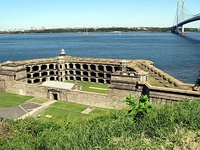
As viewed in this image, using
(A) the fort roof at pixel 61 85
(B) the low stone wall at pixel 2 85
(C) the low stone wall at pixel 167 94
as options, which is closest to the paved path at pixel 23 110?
(A) the fort roof at pixel 61 85

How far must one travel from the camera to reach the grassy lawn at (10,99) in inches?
1783

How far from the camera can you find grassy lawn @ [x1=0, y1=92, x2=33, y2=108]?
45281mm

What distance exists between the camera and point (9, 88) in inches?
2084

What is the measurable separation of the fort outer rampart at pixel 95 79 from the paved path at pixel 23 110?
162 inches

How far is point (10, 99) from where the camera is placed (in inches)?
1913

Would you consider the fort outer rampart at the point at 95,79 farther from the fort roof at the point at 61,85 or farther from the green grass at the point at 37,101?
the green grass at the point at 37,101

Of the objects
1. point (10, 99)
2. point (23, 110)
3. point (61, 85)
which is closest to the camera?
point (23, 110)

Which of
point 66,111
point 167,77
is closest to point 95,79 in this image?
point 66,111

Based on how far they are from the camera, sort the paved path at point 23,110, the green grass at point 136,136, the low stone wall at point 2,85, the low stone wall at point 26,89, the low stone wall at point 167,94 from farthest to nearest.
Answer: the low stone wall at point 2,85
the low stone wall at point 26,89
the paved path at point 23,110
the low stone wall at point 167,94
the green grass at point 136,136

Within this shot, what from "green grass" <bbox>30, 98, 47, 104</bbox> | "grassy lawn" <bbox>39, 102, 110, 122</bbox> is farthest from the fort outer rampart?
"grassy lawn" <bbox>39, 102, 110, 122</bbox>

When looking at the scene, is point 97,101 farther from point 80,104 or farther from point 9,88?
point 9,88

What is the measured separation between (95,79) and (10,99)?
987 inches

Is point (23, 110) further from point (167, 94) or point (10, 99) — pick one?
point (167, 94)

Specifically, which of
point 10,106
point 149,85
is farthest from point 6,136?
point 10,106
